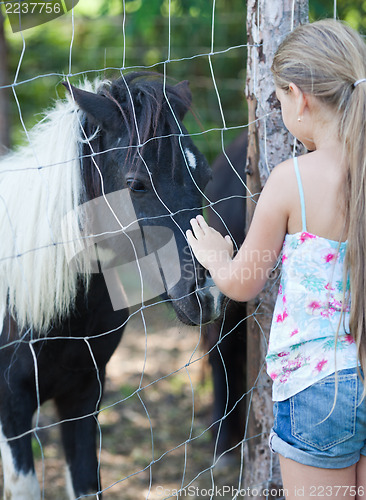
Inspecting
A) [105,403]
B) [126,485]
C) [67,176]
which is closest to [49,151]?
[67,176]

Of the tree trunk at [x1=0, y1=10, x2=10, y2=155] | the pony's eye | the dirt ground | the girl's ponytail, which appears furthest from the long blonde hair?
the tree trunk at [x1=0, y1=10, x2=10, y2=155]

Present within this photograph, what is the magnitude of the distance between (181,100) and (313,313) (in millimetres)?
905

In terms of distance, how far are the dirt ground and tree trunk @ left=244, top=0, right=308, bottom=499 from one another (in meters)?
0.24

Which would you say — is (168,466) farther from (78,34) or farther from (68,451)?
(78,34)

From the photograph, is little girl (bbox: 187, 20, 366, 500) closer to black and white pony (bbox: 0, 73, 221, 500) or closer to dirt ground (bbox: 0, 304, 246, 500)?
black and white pony (bbox: 0, 73, 221, 500)

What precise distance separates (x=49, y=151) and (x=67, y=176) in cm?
12

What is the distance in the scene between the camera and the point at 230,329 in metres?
2.62

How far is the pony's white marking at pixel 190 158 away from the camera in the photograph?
5.49 ft

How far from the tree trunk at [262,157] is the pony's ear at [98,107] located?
460 mm

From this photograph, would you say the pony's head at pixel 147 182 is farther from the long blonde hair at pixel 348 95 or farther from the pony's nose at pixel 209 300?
the long blonde hair at pixel 348 95

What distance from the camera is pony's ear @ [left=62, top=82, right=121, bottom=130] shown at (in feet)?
5.21

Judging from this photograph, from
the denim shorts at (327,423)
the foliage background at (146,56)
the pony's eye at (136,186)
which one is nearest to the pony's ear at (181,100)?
the pony's eye at (136,186)

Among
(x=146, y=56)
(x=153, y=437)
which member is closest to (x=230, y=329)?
(x=153, y=437)

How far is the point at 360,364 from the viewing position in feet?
4.00
